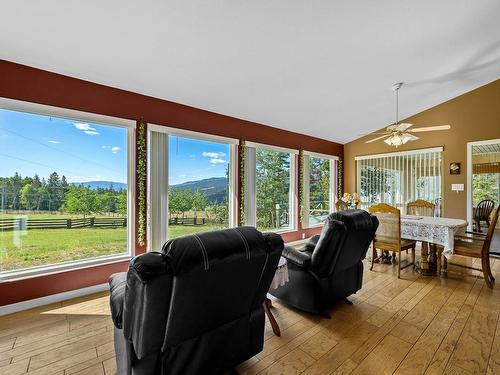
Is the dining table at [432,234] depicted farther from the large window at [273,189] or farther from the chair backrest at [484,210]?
the chair backrest at [484,210]

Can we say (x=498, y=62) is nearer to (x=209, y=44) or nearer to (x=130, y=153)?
(x=209, y=44)

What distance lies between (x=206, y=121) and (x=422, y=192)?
16.6 feet

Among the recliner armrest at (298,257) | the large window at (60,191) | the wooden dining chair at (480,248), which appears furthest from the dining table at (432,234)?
the large window at (60,191)

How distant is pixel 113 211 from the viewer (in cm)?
363

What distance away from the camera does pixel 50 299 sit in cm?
301

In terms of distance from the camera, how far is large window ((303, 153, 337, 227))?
6207 millimetres

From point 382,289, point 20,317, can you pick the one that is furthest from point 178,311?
point 382,289

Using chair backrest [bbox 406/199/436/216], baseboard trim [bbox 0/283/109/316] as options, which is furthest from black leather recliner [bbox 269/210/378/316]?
chair backrest [bbox 406/199/436/216]

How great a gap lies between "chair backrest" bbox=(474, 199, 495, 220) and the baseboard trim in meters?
8.23

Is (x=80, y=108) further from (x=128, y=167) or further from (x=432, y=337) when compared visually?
(x=432, y=337)

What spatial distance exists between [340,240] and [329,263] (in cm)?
28

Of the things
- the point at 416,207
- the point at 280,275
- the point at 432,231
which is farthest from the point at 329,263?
the point at 416,207

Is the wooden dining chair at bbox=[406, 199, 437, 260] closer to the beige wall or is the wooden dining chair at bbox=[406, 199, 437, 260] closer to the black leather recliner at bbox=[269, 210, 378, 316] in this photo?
the beige wall

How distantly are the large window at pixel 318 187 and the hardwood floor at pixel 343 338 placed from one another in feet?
10.6
